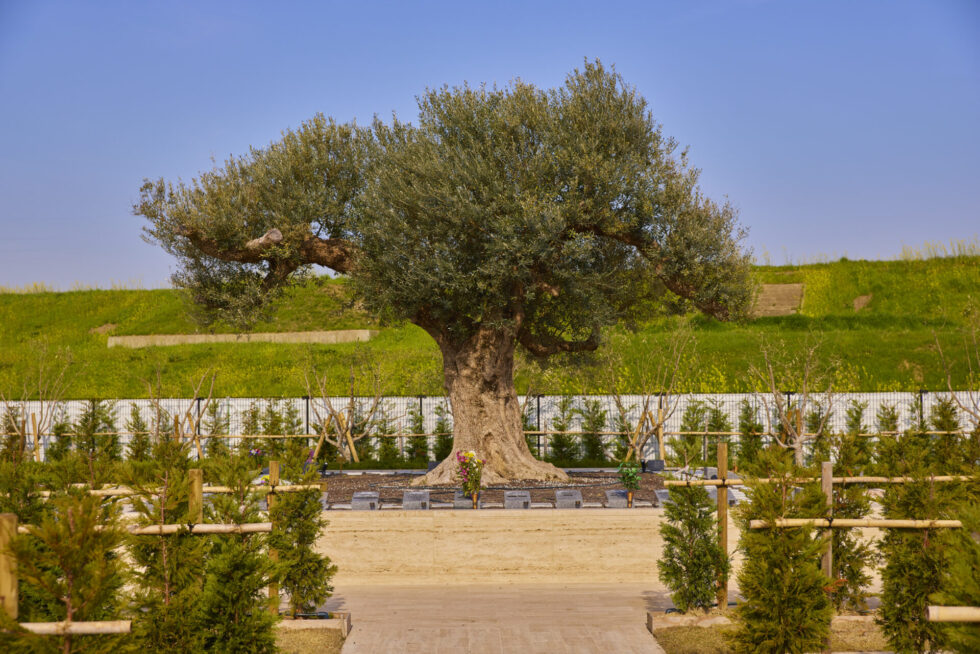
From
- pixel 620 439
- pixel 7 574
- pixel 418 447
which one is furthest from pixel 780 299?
pixel 7 574

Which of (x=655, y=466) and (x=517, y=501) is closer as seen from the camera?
(x=517, y=501)

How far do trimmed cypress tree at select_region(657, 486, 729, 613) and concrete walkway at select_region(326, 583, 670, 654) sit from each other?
69 centimetres

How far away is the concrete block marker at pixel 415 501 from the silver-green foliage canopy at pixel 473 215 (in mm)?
3482

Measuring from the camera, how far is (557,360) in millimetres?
20734

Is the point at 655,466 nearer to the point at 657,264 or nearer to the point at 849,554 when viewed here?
the point at 657,264

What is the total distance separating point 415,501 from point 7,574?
884 cm

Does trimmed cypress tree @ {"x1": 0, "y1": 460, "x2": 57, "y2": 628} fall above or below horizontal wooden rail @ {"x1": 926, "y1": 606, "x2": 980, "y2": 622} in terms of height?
above

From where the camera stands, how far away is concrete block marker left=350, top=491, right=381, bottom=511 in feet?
45.9

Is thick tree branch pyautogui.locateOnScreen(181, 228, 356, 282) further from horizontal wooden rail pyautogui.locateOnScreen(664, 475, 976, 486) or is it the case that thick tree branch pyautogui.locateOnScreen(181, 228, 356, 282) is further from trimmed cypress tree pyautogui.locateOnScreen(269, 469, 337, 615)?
horizontal wooden rail pyautogui.locateOnScreen(664, 475, 976, 486)

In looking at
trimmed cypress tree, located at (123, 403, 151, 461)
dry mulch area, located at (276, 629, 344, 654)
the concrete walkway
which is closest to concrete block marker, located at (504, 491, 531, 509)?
the concrete walkway

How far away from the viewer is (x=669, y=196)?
15.3m

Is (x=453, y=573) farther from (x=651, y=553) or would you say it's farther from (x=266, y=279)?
(x=266, y=279)

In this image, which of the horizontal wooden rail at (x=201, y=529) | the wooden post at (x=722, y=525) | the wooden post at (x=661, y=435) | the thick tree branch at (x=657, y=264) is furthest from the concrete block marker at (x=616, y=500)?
the horizontal wooden rail at (x=201, y=529)

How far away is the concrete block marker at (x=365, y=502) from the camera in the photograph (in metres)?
14.0
